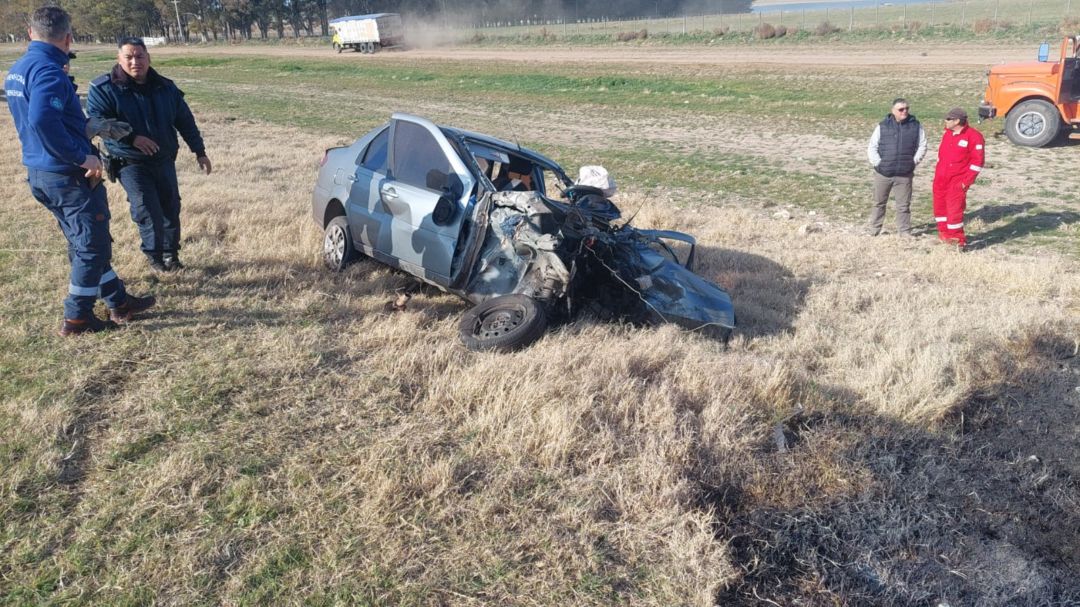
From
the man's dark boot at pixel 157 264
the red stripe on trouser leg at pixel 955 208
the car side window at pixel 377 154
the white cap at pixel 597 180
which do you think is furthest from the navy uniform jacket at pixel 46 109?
the red stripe on trouser leg at pixel 955 208

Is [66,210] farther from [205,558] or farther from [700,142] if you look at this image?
[700,142]

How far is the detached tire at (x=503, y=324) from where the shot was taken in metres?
4.97

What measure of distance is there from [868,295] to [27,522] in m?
6.37

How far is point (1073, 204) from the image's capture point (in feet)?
34.0

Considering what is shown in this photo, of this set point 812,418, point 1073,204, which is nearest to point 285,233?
point 812,418

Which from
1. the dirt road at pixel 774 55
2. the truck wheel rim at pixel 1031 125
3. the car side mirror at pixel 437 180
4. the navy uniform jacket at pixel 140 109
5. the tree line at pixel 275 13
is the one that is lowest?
the truck wheel rim at pixel 1031 125

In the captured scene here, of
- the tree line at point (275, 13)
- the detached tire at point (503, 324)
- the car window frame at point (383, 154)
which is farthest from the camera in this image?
the tree line at point (275, 13)

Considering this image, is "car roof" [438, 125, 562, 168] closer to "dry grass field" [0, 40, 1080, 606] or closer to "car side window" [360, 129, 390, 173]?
"car side window" [360, 129, 390, 173]

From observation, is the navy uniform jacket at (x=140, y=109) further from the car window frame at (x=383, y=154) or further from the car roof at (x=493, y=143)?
the car roof at (x=493, y=143)

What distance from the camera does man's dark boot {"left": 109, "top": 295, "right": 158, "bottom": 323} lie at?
504 centimetres

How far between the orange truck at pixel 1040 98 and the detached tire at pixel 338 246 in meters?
13.2

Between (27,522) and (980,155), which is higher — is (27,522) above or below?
below

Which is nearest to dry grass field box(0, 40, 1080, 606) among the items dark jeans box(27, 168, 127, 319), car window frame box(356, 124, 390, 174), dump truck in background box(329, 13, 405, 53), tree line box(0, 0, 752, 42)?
dark jeans box(27, 168, 127, 319)

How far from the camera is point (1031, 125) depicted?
14.3 meters
